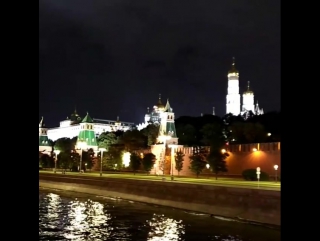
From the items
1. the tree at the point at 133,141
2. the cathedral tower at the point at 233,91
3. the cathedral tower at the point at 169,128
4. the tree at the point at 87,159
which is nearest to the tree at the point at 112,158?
the tree at the point at 133,141

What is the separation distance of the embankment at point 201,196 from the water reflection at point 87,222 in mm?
3019

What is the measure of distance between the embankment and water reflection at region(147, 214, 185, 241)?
2532mm

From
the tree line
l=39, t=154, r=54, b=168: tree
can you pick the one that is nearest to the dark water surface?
the tree line

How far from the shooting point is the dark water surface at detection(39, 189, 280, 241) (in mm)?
15266

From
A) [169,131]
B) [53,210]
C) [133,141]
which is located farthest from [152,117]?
[53,210]

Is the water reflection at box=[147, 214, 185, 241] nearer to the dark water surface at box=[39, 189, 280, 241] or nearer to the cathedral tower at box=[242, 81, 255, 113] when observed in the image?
the dark water surface at box=[39, 189, 280, 241]

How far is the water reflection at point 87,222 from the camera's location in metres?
15.5

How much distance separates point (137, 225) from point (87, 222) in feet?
7.78

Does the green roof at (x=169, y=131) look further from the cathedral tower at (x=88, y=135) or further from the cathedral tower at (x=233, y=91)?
the cathedral tower at (x=233, y=91)

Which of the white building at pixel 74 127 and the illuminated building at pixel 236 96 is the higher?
the illuminated building at pixel 236 96
